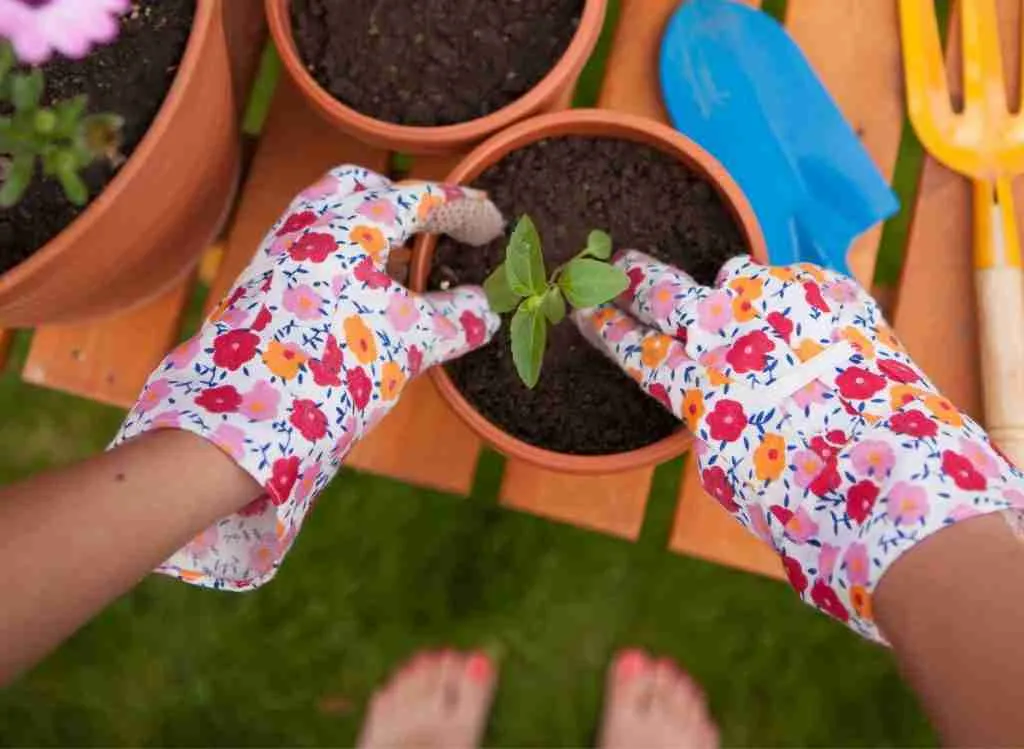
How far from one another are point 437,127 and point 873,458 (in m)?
0.43

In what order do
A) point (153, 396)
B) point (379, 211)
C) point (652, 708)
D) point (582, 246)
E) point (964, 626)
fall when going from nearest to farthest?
point (964, 626) < point (153, 396) < point (379, 211) < point (582, 246) < point (652, 708)

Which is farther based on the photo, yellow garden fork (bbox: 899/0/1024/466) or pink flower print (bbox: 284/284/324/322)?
yellow garden fork (bbox: 899/0/1024/466)

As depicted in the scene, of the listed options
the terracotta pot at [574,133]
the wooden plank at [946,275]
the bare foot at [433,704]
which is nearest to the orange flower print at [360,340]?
the terracotta pot at [574,133]

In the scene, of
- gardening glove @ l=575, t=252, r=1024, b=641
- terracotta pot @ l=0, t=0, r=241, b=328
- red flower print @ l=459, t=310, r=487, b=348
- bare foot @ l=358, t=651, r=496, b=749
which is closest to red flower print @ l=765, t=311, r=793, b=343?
gardening glove @ l=575, t=252, r=1024, b=641

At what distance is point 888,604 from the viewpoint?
0.56 metres

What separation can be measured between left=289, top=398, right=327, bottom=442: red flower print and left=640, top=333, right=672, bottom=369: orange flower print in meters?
0.25

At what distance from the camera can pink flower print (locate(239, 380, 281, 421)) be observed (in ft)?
2.05

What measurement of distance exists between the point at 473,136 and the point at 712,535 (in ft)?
1.35

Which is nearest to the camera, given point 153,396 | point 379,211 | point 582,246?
point 153,396

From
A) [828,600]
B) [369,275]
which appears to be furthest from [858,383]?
[369,275]

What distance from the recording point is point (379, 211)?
74 centimetres

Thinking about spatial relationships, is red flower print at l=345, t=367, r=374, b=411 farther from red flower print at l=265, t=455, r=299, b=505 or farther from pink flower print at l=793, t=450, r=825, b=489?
pink flower print at l=793, t=450, r=825, b=489

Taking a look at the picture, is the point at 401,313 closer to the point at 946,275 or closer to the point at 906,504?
the point at 906,504

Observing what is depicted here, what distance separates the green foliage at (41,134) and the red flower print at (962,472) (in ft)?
1.85
